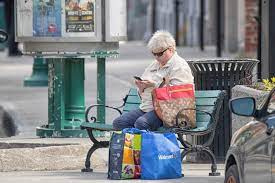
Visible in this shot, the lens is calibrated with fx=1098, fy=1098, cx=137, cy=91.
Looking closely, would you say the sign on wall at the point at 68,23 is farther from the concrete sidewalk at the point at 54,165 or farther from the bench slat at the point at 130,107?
the bench slat at the point at 130,107

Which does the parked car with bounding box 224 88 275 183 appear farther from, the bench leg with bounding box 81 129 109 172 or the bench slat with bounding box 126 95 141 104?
the bench slat with bounding box 126 95 141 104

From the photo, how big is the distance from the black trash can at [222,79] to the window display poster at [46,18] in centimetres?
256

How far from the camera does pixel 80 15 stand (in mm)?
14359

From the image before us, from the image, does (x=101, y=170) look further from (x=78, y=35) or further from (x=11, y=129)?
(x=11, y=129)

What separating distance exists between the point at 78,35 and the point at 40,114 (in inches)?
188

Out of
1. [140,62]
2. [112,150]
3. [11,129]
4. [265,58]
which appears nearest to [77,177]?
[112,150]

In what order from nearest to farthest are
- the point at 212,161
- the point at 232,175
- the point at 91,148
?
the point at 232,175 → the point at 212,161 → the point at 91,148

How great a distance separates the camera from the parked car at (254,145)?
24.3 feet

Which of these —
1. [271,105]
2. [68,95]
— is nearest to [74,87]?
[68,95]

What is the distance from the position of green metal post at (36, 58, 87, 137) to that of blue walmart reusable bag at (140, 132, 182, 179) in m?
3.72

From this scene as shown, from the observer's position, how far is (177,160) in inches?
417

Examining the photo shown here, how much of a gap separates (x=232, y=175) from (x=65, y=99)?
6562 mm

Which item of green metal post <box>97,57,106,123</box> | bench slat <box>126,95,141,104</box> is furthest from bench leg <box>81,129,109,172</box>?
green metal post <box>97,57,106,123</box>

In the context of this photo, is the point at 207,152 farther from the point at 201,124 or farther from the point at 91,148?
the point at 91,148
